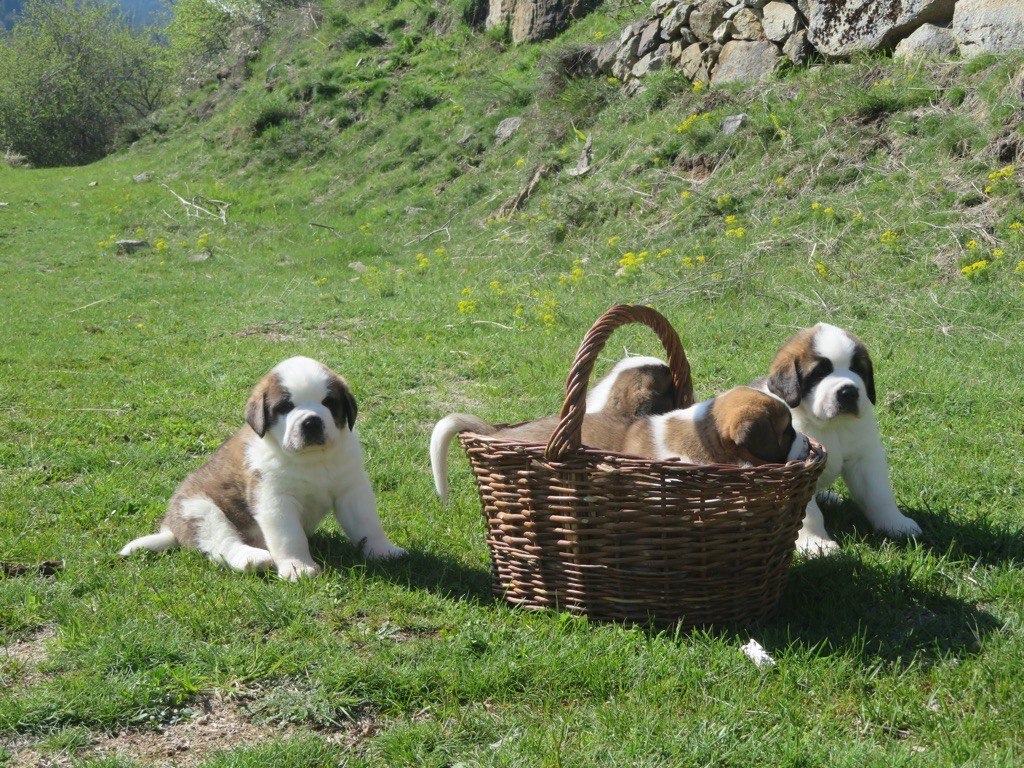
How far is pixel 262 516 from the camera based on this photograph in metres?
4.72

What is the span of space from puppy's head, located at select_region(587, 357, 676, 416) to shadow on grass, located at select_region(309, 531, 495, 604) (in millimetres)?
1306

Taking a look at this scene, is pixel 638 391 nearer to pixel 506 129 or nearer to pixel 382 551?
pixel 382 551

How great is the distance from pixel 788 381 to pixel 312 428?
7.41 feet

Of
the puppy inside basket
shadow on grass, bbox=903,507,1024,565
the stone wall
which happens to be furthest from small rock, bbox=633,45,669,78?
shadow on grass, bbox=903,507,1024,565

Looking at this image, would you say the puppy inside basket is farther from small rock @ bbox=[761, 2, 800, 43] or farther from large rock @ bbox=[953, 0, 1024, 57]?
small rock @ bbox=[761, 2, 800, 43]

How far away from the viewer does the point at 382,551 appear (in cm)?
479

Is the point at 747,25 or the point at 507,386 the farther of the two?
the point at 747,25

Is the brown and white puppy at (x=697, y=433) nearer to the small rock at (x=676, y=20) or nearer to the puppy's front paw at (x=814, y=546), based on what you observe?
the puppy's front paw at (x=814, y=546)

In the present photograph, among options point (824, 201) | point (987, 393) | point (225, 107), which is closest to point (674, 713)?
point (987, 393)

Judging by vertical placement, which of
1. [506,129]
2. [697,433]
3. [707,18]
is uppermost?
[707,18]

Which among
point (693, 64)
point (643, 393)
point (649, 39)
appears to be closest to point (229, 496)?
point (643, 393)

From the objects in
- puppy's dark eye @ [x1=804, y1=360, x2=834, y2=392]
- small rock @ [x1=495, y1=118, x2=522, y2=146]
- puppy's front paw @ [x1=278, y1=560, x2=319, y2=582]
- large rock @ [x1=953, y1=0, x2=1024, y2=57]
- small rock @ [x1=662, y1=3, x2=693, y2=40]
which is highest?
small rock @ [x1=662, y1=3, x2=693, y2=40]

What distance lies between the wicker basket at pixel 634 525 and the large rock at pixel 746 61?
10.6 metres

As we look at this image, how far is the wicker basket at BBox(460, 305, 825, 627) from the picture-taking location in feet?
11.9
